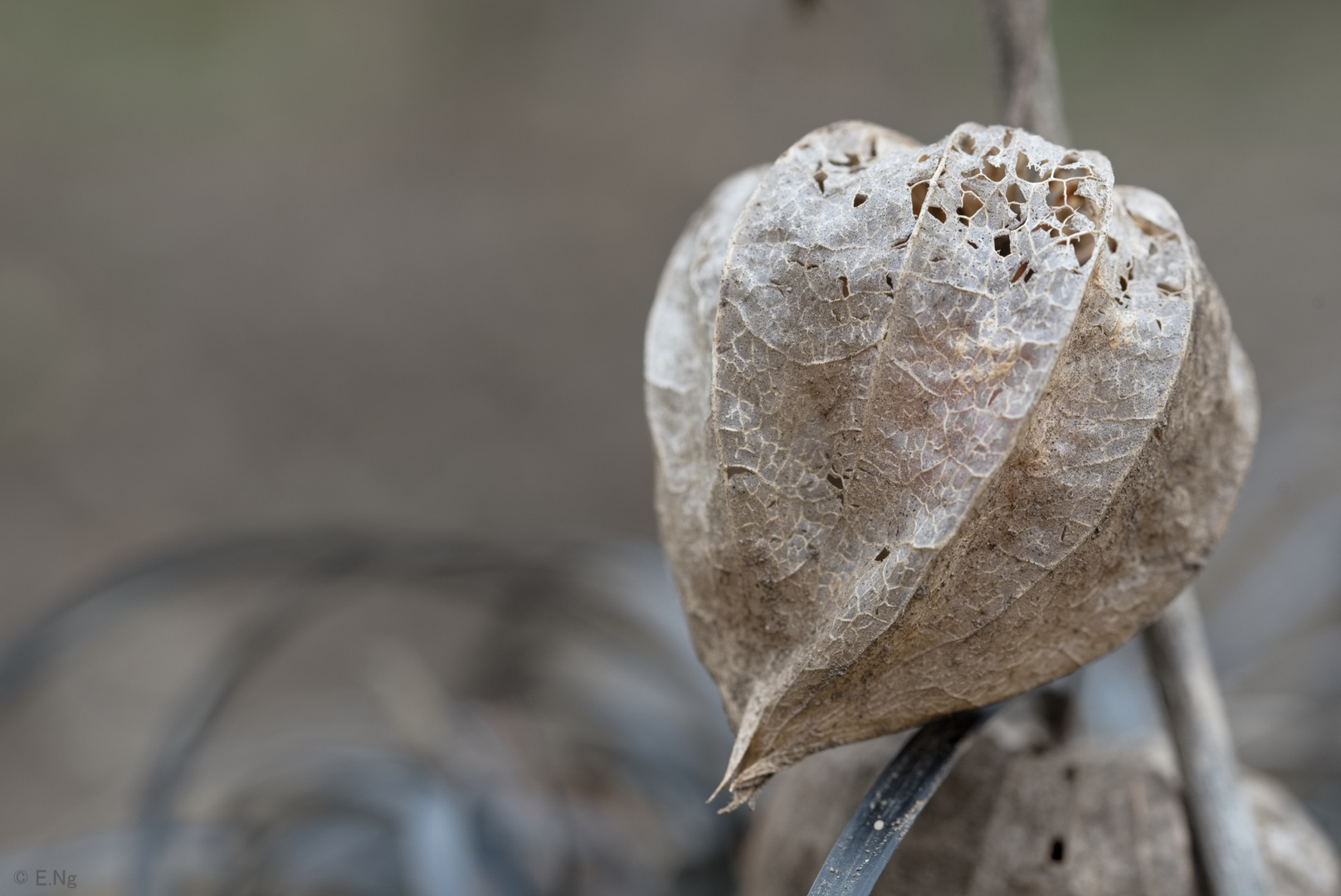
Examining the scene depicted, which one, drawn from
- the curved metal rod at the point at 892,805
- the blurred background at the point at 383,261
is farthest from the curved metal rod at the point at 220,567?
the curved metal rod at the point at 892,805

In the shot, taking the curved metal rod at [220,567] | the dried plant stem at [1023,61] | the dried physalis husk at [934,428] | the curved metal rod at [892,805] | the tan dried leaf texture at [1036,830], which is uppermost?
the dried plant stem at [1023,61]

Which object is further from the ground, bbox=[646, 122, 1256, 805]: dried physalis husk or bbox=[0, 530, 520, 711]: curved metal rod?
bbox=[646, 122, 1256, 805]: dried physalis husk

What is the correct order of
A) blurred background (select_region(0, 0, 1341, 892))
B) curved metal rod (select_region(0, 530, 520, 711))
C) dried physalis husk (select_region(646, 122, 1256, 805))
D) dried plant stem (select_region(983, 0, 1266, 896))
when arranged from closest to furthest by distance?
1. dried physalis husk (select_region(646, 122, 1256, 805))
2. dried plant stem (select_region(983, 0, 1266, 896))
3. curved metal rod (select_region(0, 530, 520, 711))
4. blurred background (select_region(0, 0, 1341, 892))

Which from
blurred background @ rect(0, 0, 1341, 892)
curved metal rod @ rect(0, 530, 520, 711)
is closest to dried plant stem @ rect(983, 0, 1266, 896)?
curved metal rod @ rect(0, 530, 520, 711)

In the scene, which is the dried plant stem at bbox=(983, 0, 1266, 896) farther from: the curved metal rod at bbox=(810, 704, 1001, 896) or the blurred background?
the blurred background

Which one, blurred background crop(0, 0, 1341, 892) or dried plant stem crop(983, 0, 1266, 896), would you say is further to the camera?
blurred background crop(0, 0, 1341, 892)

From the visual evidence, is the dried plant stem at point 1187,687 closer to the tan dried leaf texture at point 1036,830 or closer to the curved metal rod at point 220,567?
the tan dried leaf texture at point 1036,830

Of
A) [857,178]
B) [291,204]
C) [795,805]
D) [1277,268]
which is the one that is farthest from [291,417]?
[1277,268]
